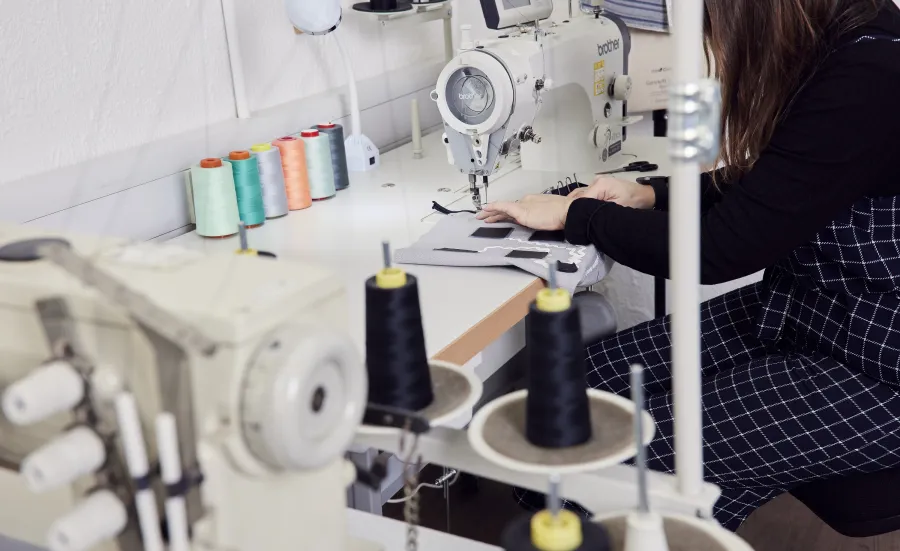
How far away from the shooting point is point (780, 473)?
1.50 metres

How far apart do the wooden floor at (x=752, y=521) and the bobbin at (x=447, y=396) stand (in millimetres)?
1133

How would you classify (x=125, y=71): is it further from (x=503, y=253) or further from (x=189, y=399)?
(x=189, y=399)

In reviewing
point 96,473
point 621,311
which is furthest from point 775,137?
point 621,311

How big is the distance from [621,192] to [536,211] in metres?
0.20

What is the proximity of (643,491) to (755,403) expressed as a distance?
757mm

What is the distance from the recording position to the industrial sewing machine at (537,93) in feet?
5.57

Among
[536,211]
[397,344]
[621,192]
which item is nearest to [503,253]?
[536,211]

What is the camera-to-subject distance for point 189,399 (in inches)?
28.9

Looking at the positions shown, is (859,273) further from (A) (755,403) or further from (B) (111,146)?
(B) (111,146)

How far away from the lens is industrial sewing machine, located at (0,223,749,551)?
708 mm

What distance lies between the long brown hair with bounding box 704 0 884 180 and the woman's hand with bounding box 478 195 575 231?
0.29m

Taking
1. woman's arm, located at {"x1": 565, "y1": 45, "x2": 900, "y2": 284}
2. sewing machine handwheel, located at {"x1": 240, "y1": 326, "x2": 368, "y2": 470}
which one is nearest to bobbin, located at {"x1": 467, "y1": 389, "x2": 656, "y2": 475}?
sewing machine handwheel, located at {"x1": 240, "y1": 326, "x2": 368, "y2": 470}

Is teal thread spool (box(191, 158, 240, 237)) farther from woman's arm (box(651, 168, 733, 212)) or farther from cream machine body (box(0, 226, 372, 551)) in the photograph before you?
cream machine body (box(0, 226, 372, 551))

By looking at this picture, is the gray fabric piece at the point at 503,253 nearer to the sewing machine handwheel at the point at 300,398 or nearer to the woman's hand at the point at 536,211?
the woman's hand at the point at 536,211
